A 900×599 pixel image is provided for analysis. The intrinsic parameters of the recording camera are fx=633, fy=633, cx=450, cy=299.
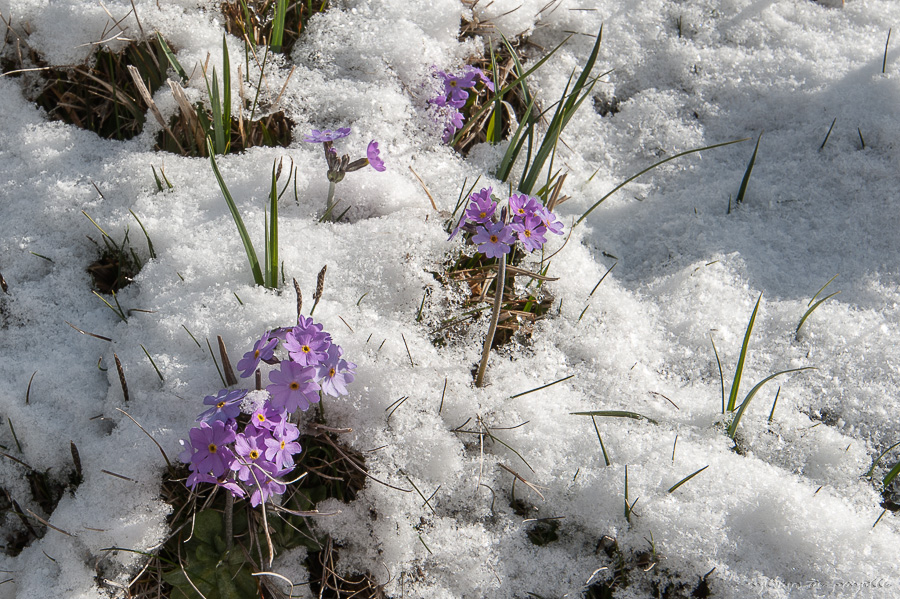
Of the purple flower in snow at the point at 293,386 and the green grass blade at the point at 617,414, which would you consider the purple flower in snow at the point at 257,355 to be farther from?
the green grass blade at the point at 617,414

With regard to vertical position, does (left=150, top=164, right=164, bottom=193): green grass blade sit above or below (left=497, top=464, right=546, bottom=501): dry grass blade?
above

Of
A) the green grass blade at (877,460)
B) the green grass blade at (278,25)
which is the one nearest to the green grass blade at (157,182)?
the green grass blade at (278,25)

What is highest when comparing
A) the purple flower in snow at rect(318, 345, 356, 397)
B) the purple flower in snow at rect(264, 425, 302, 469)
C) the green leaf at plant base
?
the purple flower in snow at rect(318, 345, 356, 397)

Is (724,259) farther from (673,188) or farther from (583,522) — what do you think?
(583,522)

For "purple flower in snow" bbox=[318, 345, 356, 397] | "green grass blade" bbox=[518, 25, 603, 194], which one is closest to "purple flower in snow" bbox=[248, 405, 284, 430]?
"purple flower in snow" bbox=[318, 345, 356, 397]

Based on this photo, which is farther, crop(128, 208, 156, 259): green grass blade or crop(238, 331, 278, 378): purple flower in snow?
crop(128, 208, 156, 259): green grass blade

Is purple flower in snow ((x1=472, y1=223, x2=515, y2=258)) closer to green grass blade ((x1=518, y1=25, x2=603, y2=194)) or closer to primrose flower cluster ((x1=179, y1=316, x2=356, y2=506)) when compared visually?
primrose flower cluster ((x1=179, y1=316, x2=356, y2=506))

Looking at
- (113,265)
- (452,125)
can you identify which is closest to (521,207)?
(452,125)
